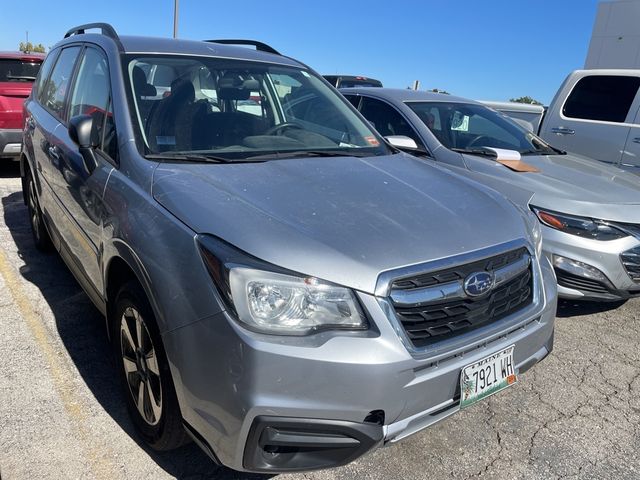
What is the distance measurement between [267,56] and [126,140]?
150 centimetres

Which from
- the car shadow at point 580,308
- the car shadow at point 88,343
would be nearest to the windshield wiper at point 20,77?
the car shadow at point 88,343

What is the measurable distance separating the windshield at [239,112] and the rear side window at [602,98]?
4497 millimetres

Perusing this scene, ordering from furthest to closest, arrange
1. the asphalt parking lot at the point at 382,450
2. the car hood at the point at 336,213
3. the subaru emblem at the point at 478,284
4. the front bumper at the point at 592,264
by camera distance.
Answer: the front bumper at the point at 592,264, the asphalt parking lot at the point at 382,450, the subaru emblem at the point at 478,284, the car hood at the point at 336,213

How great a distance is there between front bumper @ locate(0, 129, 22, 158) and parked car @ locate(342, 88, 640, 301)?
14.5ft

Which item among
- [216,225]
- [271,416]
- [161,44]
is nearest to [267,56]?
[161,44]

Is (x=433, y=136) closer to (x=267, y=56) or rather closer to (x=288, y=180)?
(x=267, y=56)

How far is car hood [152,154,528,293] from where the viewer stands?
6.31 feet

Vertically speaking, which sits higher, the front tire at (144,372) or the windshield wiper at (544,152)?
the windshield wiper at (544,152)

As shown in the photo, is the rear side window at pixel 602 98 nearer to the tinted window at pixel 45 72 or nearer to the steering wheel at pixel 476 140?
the steering wheel at pixel 476 140

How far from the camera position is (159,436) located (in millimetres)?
2299

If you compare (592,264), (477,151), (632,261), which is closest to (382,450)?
(592,264)

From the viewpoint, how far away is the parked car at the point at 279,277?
183 cm

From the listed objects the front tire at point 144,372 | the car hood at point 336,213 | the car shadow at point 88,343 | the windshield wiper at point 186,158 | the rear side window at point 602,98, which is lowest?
the car shadow at point 88,343

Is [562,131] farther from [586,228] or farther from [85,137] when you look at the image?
[85,137]
